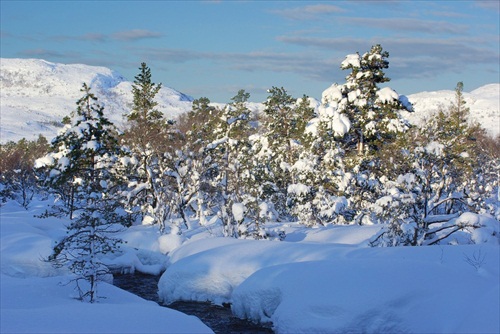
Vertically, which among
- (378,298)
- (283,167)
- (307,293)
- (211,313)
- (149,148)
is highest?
(149,148)

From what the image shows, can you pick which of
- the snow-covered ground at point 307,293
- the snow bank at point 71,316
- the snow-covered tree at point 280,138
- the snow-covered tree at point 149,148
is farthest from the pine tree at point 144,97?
the snow bank at point 71,316

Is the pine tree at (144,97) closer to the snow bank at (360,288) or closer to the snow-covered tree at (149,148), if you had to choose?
the snow-covered tree at (149,148)

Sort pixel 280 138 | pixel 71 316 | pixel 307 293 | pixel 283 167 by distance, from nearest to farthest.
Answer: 1. pixel 71 316
2. pixel 307 293
3. pixel 283 167
4. pixel 280 138

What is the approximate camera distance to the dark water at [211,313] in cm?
1602

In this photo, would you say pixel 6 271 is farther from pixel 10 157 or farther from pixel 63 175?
pixel 10 157

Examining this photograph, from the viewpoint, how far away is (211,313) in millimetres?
17734

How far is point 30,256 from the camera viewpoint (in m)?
23.1

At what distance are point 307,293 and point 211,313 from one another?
4288 mm

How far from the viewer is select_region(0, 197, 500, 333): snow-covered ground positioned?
12.4m

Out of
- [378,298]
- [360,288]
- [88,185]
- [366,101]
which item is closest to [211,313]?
[360,288]

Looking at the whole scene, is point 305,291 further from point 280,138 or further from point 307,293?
point 280,138

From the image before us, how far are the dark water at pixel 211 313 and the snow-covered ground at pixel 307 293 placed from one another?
346mm

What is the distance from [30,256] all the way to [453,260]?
1720cm

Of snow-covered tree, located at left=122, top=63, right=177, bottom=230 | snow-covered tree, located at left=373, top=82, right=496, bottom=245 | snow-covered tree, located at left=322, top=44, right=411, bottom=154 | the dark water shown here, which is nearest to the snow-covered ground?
the dark water
